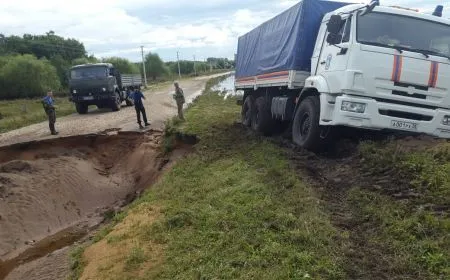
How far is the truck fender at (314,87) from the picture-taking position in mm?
7440

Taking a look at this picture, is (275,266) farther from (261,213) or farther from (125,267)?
(125,267)

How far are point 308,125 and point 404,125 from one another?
1.80 meters

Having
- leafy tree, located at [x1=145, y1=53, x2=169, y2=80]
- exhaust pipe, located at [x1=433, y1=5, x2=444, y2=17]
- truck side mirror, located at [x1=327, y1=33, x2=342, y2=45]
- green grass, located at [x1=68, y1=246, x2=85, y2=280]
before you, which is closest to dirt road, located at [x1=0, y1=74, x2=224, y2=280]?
green grass, located at [x1=68, y1=246, x2=85, y2=280]

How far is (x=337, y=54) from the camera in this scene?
289 inches

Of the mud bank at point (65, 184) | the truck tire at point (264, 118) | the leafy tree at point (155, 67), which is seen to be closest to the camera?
the mud bank at point (65, 184)

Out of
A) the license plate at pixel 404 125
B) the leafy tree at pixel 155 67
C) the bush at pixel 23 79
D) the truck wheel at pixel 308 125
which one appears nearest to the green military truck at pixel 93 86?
the truck wheel at pixel 308 125

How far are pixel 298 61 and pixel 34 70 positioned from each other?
163 ft

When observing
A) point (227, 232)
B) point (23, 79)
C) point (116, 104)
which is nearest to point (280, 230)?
point (227, 232)

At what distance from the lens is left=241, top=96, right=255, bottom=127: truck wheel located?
12627 mm

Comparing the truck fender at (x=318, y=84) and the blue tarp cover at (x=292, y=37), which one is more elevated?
the blue tarp cover at (x=292, y=37)

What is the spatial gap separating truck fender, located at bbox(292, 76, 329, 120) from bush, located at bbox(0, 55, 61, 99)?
159 ft

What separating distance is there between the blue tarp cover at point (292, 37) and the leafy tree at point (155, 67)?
274 ft

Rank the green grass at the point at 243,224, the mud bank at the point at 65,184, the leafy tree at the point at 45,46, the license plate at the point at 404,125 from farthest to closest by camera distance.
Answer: the leafy tree at the point at 45,46 < the mud bank at the point at 65,184 < the license plate at the point at 404,125 < the green grass at the point at 243,224

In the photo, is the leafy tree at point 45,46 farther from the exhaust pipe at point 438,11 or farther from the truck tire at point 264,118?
the exhaust pipe at point 438,11
